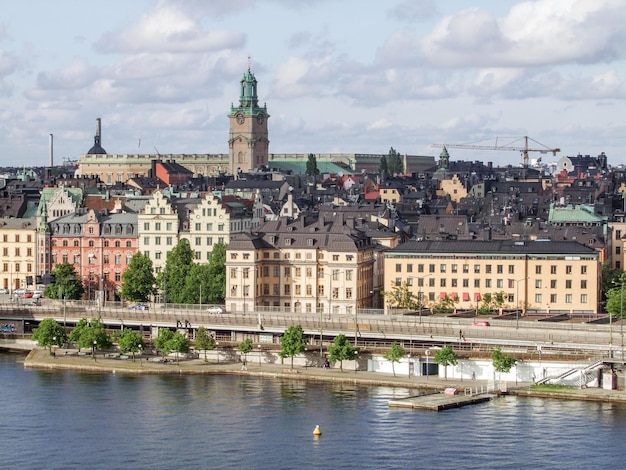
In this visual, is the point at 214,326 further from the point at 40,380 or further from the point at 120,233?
the point at 120,233

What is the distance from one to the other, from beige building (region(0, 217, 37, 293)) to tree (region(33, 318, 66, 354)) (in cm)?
2979

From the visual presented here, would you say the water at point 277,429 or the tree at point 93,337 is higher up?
the tree at point 93,337

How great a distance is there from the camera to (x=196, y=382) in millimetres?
103750

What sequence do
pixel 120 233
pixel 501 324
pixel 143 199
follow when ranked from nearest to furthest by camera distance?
pixel 501 324 < pixel 120 233 < pixel 143 199

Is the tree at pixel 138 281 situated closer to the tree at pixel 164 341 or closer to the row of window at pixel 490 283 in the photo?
the row of window at pixel 490 283

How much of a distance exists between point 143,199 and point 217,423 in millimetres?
70394

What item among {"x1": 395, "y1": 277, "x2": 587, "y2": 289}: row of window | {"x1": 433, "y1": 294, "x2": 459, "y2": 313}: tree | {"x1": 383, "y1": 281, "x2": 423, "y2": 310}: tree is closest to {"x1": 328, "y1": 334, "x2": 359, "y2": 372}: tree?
{"x1": 433, "y1": 294, "x2": 459, "y2": 313}: tree

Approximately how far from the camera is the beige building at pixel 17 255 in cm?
14538

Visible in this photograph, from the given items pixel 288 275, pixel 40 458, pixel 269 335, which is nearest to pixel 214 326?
pixel 269 335

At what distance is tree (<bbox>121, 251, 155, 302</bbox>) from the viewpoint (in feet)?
437

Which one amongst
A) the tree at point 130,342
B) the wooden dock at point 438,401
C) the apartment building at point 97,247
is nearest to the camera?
the wooden dock at point 438,401

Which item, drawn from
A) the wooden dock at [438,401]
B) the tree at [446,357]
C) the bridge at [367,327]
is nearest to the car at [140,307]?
the bridge at [367,327]

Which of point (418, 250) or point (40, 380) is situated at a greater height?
point (418, 250)

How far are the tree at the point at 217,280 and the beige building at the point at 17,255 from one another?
70.3 ft
